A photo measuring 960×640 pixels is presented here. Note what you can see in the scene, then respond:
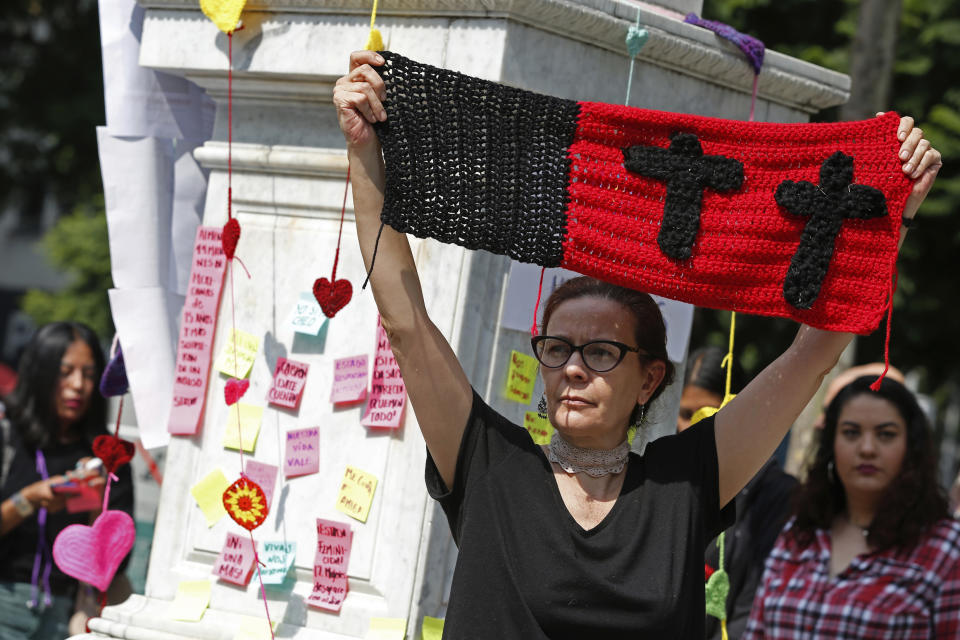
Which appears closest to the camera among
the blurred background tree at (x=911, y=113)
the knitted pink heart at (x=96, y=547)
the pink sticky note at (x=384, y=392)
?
the pink sticky note at (x=384, y=392)

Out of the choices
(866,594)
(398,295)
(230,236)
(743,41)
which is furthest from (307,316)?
(866,594)

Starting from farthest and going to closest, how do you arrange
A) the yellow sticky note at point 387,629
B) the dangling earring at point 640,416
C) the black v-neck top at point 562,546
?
the yellow sticky note at point 387,629, the dangling earring at point 640,416, the black v-neck top at point 562,546

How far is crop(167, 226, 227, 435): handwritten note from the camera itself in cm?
325

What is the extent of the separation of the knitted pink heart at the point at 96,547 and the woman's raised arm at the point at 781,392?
6.09 feet

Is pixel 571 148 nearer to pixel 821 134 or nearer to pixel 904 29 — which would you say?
pixel 821 134

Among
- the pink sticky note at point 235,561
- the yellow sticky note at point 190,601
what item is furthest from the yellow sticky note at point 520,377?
the yellow sticky note at point 190,601

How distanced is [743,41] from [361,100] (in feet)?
4.64

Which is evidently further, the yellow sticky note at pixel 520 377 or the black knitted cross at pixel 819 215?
the yellow sticky note at pixel 520 377

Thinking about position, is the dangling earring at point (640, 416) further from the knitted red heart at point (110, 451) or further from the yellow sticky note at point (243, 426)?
the knitted red heart at point (110, 451)

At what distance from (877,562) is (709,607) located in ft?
2.58

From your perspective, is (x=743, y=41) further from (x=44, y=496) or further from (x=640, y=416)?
(x=44, y=496)

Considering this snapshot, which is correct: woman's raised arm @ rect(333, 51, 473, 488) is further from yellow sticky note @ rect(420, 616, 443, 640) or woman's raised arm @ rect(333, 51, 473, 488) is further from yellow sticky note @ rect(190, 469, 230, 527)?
yellow sticky note @ rect(190, 469, 230, 527)

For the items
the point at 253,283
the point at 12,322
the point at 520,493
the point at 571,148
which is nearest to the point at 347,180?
the point at 253,283

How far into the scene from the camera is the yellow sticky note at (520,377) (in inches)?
120
